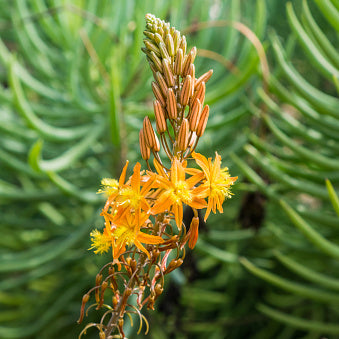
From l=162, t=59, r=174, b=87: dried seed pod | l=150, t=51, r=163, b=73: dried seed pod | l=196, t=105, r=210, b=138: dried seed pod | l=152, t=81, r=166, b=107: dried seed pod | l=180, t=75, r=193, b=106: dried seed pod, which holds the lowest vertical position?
l=196, t=105, r=210, b=138: dried seed pod

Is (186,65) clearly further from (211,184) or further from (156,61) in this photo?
(211,184)

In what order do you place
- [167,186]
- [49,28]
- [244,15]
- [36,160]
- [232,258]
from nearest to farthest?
[167,186]
[36,160]
[232,258]
[49,28]
[244,15]

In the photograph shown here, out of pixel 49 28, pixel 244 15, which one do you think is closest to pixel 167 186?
pixel 49 28

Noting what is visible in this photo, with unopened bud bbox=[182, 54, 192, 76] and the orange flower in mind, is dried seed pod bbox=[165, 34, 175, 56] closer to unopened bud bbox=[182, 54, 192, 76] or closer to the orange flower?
unopened bud bbox=[182, 54, 192, 76]

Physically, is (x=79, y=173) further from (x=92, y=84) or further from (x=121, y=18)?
(x=121, y=18)

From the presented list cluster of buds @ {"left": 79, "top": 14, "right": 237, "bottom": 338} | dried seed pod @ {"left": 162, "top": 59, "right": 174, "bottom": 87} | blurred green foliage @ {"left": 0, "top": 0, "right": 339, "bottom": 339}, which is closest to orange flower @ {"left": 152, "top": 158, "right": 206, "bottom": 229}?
cluster of buds @ {"left": 79, "top": 14, "right": 237, "bottom": 338}

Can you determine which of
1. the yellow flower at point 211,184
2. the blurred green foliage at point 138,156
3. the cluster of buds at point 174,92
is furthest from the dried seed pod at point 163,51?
the blurred green foliage at point 138,156
